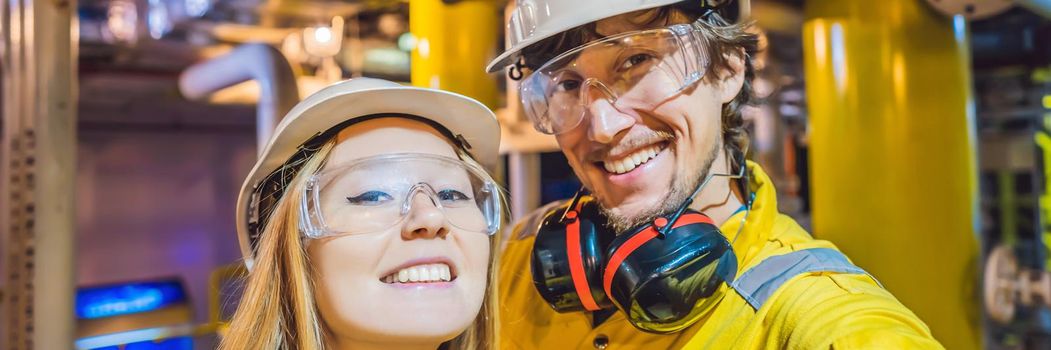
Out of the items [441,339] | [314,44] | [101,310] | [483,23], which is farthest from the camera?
[101,310]

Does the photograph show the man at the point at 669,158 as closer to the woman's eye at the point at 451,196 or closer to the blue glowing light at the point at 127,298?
the woman's eye at the point at 451,196

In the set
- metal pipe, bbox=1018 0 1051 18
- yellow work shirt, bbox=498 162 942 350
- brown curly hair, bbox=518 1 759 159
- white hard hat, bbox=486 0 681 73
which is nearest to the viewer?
yellow work shirt, bbox=498 162 942 350

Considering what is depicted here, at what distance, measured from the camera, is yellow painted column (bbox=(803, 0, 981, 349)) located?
7.86ft

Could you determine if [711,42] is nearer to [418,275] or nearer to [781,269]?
[781,269]

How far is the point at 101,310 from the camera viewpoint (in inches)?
228

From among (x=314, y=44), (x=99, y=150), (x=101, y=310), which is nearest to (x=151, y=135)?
(x=99, y=150)

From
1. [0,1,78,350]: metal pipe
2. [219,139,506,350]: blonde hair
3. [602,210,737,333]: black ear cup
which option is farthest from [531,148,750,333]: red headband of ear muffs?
[0,1,78,350]: metal pipe

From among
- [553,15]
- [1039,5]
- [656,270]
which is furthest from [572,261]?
[1039,5]

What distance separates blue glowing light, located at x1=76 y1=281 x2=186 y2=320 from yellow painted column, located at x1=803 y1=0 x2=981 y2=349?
5.71 metres

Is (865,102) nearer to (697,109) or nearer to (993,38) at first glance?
(697,109)

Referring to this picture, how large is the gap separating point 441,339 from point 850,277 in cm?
82

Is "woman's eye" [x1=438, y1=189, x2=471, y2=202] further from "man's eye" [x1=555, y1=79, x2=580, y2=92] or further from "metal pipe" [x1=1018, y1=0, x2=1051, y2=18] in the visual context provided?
"metal pipe" [x1=1018, y1=0, x2=1051, y2=18]

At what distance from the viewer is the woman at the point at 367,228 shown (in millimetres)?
1336

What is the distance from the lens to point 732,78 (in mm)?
1690
